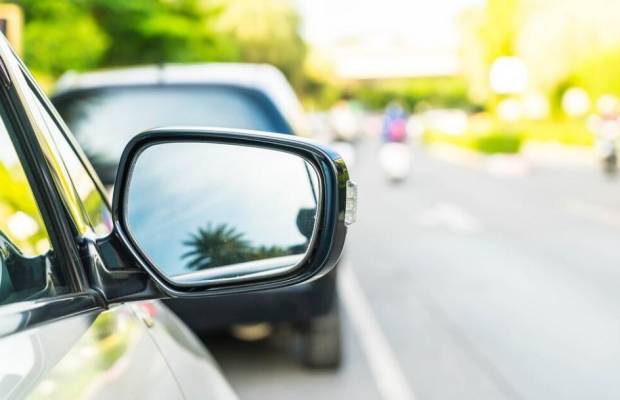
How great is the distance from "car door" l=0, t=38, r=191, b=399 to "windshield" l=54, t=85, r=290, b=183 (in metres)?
3.65

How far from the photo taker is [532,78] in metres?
52.5

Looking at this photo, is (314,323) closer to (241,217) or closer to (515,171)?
(241,217)

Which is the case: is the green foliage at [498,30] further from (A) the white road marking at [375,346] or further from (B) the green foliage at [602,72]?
(A) the white road marking at [375,346]

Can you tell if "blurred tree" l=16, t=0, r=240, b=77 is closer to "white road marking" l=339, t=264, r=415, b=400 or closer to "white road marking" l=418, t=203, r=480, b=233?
"white road marking" l=418, t=203, r=480, b=233

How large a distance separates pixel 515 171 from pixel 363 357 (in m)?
A: 24.3

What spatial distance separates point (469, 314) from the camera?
8.12 meters

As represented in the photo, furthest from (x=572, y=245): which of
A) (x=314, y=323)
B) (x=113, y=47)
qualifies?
(x=113, y=47)

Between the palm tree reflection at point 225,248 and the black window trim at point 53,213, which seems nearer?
the black window trim at point 53,213

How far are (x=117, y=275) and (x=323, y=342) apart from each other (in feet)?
13.8

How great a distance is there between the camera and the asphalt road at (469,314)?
594cm

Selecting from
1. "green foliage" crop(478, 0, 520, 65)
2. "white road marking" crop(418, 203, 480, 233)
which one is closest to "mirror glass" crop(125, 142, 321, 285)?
"white road marking" crop(418, 203, 480, 233)

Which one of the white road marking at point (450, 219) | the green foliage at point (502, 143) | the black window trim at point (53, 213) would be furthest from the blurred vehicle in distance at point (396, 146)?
the black window trim at point (53, 213)

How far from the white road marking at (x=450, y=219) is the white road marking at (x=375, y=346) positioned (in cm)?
486

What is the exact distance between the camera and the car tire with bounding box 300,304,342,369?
5.89 meters
